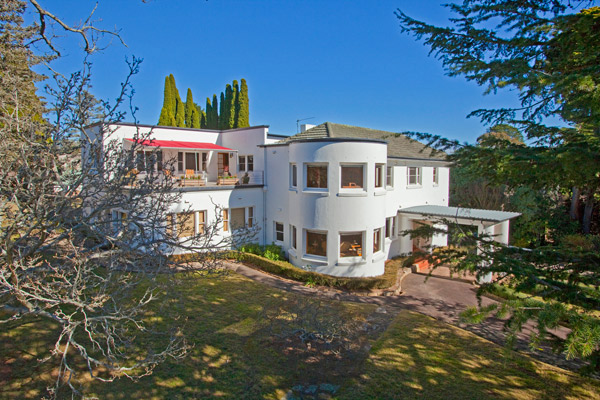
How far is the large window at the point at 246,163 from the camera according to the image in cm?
2569

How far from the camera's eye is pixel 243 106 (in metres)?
45.2

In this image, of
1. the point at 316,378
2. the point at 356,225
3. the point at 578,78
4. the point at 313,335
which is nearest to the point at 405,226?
the point at 356,225

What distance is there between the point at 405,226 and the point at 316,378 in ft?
55.4

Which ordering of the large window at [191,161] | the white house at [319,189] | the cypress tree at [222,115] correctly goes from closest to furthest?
1. the white house at [319,189]
2. the large window at [191,161]
3. the cypress tree at [222,115]

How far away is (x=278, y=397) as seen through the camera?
829 cm

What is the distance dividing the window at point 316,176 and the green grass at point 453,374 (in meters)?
9.27

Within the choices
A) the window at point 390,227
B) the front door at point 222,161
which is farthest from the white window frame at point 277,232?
the front door at point 222,161

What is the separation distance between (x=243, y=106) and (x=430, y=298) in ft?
118

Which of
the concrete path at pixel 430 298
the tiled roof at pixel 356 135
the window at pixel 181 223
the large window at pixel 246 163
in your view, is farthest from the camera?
the large window at pixel 246 163

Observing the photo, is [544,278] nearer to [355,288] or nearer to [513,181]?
[513,181]

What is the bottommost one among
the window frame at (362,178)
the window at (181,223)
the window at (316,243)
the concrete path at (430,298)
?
the concrete path at (430,298)

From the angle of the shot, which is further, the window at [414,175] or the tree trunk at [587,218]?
the tree trunk at [587,218]

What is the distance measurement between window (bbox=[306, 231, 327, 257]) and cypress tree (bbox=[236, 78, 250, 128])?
95.4 feet

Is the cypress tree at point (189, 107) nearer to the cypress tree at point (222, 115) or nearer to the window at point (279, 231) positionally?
the cypress tree at point (222, 115)
